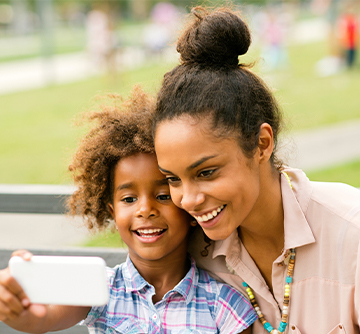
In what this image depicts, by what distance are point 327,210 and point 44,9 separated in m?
13.0

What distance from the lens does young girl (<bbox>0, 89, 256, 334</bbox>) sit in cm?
211

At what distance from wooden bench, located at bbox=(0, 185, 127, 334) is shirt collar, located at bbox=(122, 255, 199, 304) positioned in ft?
1.18

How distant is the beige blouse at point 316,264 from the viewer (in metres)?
1.94

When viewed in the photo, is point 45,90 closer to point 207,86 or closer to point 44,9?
point 44,9

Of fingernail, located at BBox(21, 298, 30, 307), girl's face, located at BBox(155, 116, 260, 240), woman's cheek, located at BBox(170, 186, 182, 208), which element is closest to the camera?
fingernail, located at BBox(21, 298, 30, 307)

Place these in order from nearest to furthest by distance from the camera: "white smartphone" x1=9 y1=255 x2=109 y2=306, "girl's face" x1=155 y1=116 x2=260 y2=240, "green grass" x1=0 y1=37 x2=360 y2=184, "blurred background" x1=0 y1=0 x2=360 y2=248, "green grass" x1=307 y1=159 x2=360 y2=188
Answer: "white smartphone" x1=9 y1=255 x2=109 y2=306 < "girl's face" x1=155 y1=116 x2=260 y2=240 < "blurred background" x1=0 y1=0 x2=360 y2=248 < "green grass" x1=307 y1=159 x2=360 y2=188 < "green grass" x1=0 y1=37 x2=360 y2=184

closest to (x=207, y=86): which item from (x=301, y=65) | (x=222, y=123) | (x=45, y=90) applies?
(x=222, y=123)

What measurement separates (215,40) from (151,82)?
486 mm

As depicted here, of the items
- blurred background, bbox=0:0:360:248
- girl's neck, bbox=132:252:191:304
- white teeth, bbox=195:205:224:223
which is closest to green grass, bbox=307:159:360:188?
blurred background, bbox=0:0:360:248

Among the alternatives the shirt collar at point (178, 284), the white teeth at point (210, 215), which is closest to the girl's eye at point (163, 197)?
the white teeth at point (210, 215)

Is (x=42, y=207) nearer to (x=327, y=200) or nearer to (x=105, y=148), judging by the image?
(x=105, y=148)

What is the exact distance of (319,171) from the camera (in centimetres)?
587

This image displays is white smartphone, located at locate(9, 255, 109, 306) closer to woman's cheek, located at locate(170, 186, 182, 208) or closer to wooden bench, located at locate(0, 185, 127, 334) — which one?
woman's cheek, located at locate(170, 186, 182, 208)

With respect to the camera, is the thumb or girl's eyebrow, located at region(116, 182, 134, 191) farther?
girl's eyebrow, located at region(116, 182, 134, 191)
